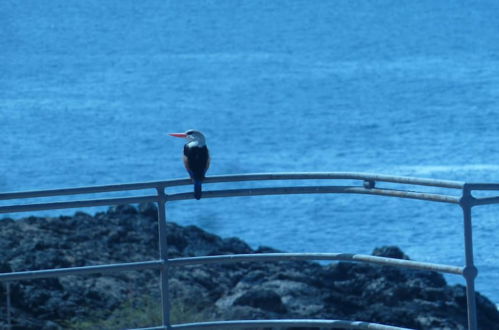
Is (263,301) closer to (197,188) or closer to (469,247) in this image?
(197,188)

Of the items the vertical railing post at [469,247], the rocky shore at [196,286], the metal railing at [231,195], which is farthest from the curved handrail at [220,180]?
the rocky shore at [196,286]

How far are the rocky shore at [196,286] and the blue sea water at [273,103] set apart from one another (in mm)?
7813

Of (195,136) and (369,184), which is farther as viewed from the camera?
(195,136)

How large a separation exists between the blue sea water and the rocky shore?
7813mm

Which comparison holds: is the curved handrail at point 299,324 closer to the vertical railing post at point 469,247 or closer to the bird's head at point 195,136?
the vertical railing post at point 469,247

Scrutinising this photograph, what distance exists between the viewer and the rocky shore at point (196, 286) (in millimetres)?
9352

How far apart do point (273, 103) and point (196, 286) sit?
37.2m

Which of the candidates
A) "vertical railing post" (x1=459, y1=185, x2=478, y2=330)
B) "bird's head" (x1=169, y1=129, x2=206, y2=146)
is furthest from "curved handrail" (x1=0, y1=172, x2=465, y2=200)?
"bird's head" (x1=169, y1=129, x2=206, y2=146)

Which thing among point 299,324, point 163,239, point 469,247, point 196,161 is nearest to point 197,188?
point 163,239

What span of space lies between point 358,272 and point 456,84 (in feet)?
127

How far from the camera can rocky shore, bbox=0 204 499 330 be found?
9.35 m

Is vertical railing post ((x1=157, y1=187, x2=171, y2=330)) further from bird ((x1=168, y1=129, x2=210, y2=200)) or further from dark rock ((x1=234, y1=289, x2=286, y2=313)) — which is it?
dark rock ((x1=234, y1=289, x2=286, y2=313))

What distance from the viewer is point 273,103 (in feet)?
161

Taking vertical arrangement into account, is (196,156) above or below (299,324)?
above
